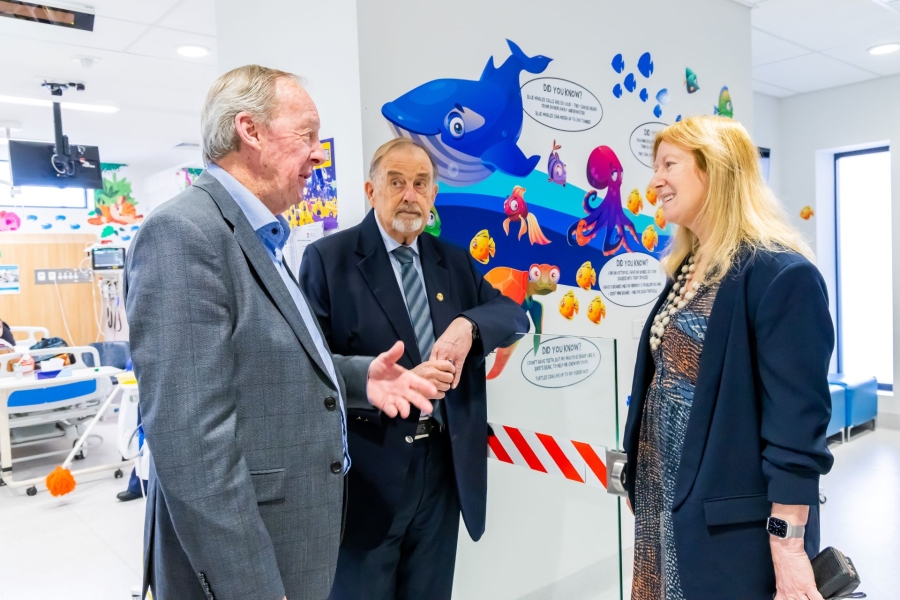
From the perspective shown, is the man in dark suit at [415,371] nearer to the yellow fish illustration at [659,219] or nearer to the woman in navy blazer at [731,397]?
the woman in navy blazer at [731,397]

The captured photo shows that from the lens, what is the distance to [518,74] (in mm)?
2658

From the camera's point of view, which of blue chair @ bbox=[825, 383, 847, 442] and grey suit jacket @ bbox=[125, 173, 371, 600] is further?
blue chair @ bbox=[825, 383, 847, 442]

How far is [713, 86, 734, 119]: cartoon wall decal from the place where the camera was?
12.0 ft

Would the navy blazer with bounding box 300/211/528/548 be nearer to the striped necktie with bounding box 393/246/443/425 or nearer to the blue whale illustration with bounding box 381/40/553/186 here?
the striped necktie with bounding box 393/246/443/425

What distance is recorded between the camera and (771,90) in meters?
6.00

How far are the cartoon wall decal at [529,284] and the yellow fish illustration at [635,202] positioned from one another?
0.63 m

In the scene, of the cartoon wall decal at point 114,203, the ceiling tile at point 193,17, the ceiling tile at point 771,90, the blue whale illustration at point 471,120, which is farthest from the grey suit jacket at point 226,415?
the cartoon wall decal at point 114,203

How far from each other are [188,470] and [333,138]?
58.7 inches

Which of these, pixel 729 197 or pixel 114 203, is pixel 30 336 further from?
pixel 729 197

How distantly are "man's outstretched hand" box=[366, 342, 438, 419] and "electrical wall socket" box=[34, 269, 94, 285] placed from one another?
863 cm

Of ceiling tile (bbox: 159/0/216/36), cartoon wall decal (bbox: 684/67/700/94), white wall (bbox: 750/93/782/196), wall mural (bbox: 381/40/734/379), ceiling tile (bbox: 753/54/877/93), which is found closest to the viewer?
wall mural (bbox: 381/40/734/379)

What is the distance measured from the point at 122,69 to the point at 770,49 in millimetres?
4763

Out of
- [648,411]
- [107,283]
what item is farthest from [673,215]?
[107,283]

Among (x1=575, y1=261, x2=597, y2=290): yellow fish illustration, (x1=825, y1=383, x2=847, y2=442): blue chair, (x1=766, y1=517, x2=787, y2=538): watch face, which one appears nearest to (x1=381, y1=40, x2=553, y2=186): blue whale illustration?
(x1=575, y1=261, x2=597, y2=290): yellow fish illustration
